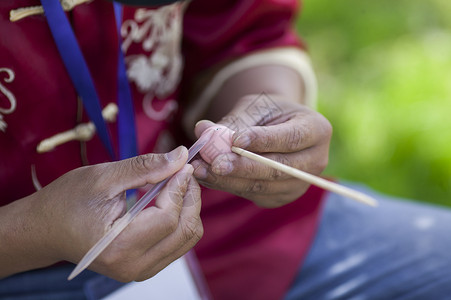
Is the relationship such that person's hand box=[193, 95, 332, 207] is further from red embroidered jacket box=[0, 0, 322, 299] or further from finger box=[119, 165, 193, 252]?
red embroidered jacket box=[0, 0, 322, 299]

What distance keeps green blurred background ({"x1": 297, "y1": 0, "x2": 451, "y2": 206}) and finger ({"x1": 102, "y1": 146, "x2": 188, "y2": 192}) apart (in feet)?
3.71

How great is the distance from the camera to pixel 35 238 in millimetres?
628

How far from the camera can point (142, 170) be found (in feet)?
1.86

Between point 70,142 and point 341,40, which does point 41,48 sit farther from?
point 341,40

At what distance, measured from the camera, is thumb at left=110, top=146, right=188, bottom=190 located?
57 centimetres

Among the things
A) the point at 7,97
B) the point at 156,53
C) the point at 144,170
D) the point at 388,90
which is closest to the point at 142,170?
the point at 144,170

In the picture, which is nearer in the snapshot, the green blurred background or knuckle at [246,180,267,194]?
knuckle at [246,180,267,194]

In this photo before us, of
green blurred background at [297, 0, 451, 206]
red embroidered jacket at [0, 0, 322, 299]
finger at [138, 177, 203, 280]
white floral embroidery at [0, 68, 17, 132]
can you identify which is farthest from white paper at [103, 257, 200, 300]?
green blurred background at [297, 0, 451, 206]

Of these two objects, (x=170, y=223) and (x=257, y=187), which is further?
(x=257, y=187)

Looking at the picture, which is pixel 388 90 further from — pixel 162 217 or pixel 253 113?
pixel 162 217

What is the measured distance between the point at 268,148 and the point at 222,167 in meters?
0.07

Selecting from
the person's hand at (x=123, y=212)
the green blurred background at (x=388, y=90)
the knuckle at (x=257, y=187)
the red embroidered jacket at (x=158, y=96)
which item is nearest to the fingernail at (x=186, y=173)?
the person's hand at (x=123, y=212)

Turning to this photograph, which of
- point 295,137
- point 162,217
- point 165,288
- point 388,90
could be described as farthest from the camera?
point 388,90

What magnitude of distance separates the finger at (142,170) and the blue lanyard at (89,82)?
0.15m
